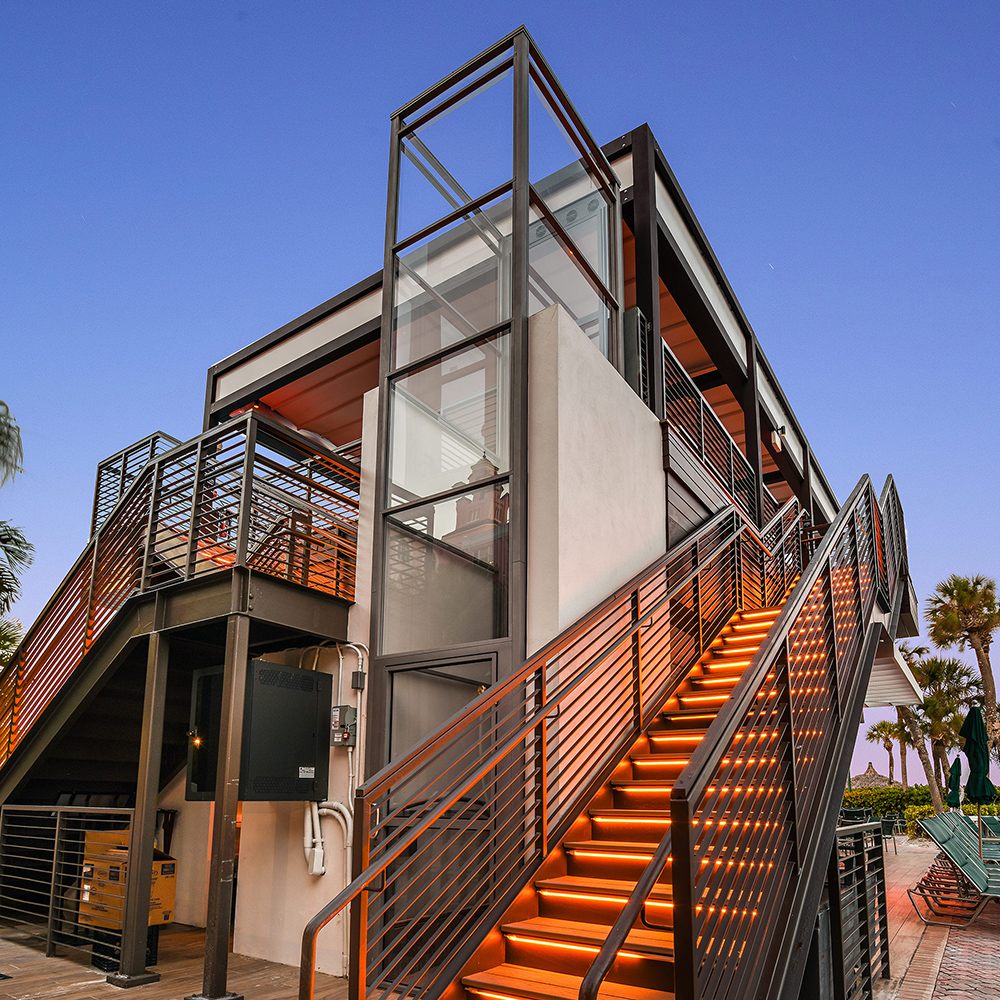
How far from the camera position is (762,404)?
12867 millimetres

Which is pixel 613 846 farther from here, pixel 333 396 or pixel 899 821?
pixel 899 821

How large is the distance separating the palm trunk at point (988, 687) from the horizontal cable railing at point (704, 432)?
62.5ft

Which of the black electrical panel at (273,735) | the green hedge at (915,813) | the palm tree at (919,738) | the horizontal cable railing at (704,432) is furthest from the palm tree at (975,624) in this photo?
the black electrical panel at (273,735)

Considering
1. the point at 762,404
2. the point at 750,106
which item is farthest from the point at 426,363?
the point at 750,106

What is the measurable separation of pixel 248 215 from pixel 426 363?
3073 inches

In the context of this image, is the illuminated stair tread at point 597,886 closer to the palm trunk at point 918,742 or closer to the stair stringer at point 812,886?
the stair stringer at point 812,886

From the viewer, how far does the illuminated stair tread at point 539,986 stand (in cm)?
326

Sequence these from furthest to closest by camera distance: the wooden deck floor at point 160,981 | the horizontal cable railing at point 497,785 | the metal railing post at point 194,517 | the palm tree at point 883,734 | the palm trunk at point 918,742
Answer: the palm tree at point 883,734
the palm trunk at point 918,742
the metal railing post at point 194,517
the wooden deck floor at point 160,981
the horizontal cable railing at point 497,785

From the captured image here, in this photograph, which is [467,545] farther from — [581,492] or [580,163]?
[580,163]

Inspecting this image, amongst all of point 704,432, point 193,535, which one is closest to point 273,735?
point 193,535

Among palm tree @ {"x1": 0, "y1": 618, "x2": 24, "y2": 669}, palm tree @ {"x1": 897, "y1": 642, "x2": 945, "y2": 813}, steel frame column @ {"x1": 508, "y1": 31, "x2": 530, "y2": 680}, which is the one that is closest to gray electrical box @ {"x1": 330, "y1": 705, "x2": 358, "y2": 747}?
steel frame column @ {"x1": 508, "y1": 31, "x2": 530, "y2": 680}

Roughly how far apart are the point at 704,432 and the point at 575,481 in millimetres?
4176

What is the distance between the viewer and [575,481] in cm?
570

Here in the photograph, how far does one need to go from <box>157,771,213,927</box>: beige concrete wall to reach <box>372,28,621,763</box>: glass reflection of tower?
3.76 meters
